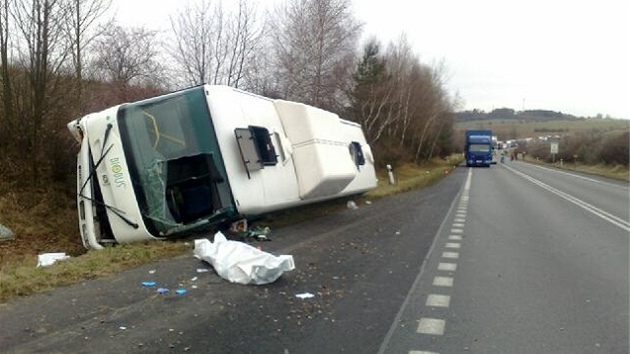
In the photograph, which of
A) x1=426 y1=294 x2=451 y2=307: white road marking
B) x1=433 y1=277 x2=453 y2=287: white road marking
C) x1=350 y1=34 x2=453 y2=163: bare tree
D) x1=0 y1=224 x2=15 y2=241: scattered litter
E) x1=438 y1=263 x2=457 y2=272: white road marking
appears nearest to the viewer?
x1=426 y1=294 x2=451 y2=307: white road marking

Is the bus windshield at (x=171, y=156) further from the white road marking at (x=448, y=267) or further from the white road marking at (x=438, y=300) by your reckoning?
the white road marking at (x=438, y=300)

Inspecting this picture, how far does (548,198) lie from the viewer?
72.2ft

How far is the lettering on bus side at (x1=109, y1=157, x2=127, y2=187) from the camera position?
9516 millimetres

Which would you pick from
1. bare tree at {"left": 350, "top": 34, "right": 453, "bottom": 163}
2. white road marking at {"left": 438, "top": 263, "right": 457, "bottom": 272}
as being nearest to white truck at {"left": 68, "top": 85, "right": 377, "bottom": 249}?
→ white road marking at {"left": 438, "top": 263, "right": 457, "bottom": 272}

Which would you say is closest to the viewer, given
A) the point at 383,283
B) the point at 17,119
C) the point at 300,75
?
the point at 383,283

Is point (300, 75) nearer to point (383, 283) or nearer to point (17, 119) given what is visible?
point (17, 119)

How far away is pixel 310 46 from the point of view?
29312mm

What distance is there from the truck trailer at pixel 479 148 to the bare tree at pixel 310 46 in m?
35.3

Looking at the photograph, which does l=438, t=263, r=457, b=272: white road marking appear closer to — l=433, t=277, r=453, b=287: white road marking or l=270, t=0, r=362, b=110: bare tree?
l=433, t=277, r=453, b=287: white road marking

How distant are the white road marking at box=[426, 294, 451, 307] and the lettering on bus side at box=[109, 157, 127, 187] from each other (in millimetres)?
5407

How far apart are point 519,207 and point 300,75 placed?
13.9 metres

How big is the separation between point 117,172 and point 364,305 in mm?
5313

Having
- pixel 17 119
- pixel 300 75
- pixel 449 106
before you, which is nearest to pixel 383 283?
pixel 17 119

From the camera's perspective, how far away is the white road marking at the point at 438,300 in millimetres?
6121
